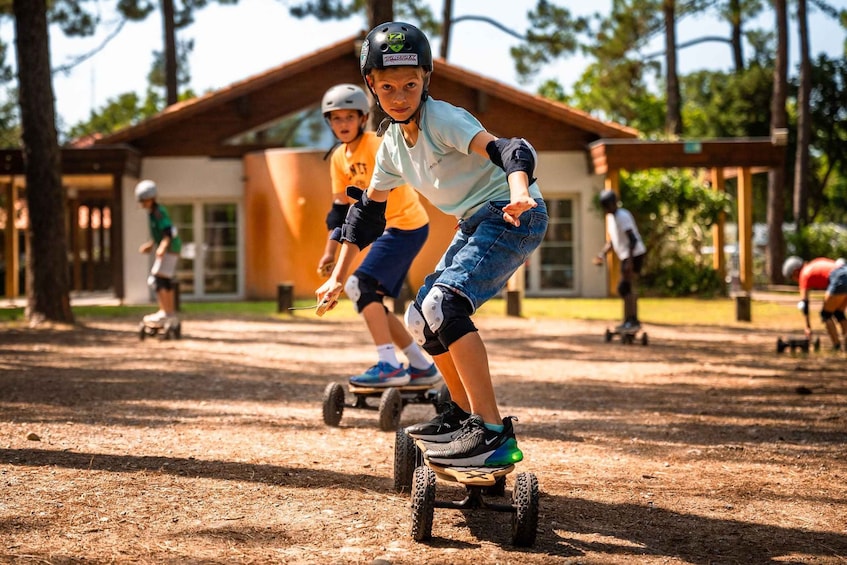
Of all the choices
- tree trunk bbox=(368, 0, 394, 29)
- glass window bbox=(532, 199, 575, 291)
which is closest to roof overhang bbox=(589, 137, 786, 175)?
glass window bbox=(532, 199, 575, 291)

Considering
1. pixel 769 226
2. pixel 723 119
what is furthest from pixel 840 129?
pixel 769 226

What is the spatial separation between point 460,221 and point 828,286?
27.4ft

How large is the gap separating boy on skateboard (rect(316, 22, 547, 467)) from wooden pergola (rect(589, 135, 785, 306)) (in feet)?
60.6

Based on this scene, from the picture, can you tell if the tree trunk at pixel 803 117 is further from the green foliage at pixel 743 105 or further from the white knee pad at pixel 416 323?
the white knee pad at pixel 416 323

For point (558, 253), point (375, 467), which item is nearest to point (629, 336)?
point (375, 467)

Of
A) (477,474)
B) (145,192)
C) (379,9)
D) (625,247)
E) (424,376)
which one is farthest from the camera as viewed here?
(379,9)

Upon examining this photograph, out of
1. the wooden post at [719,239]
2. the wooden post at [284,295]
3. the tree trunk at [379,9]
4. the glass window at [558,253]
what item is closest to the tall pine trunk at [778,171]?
the wooden post at [719,239]

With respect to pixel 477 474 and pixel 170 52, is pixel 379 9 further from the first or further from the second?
pixel 170 52

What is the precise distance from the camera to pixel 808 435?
627 cm

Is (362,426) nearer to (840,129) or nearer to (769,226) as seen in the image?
(769,226)

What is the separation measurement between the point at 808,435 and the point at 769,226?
87.5 feet

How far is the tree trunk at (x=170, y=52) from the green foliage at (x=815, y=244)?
20.0m

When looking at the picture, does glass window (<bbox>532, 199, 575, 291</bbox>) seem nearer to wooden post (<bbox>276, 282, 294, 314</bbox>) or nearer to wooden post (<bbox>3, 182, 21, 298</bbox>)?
wooden post (<bbox>276, 282, 294, 314</bbox>)

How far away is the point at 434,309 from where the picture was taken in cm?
394
